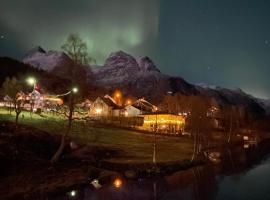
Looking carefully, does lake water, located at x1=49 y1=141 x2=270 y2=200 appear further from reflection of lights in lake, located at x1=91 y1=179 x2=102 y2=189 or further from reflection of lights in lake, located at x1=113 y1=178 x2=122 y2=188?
reflection of lights in lake, located at x1=91 y1=179 x2=102 y2=189

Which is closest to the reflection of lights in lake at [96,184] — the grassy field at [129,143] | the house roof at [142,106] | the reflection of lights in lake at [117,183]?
the reflection of lights in lake at [117,183]

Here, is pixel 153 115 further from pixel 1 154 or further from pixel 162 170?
pixel 1 154

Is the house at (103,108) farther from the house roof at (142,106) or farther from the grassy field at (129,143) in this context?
the grassy field at (129,143)

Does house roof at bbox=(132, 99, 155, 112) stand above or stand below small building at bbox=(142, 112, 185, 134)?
above

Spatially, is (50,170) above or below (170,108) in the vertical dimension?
below

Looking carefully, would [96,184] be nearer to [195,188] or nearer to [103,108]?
[195,188]

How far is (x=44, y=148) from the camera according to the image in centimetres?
5666

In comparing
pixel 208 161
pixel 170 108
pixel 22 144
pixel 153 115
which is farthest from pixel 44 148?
pixel 170 108

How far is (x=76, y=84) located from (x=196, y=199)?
82.0 ft

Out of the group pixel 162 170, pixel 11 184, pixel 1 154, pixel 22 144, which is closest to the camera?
pixel 11 184

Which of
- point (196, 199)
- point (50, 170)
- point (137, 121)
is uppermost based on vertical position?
point (137, 121)

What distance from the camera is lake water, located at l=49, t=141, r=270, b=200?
142ft

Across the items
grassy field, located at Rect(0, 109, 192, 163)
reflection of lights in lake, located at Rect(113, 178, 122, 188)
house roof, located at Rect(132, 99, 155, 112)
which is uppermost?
house roof, located at Rect(132, 99, 155, 112)

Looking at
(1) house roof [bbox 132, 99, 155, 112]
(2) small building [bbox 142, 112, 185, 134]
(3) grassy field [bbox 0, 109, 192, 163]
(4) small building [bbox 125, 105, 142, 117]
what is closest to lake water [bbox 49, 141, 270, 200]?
(3) grassy field [bbox 0, 109, 192, 163]
